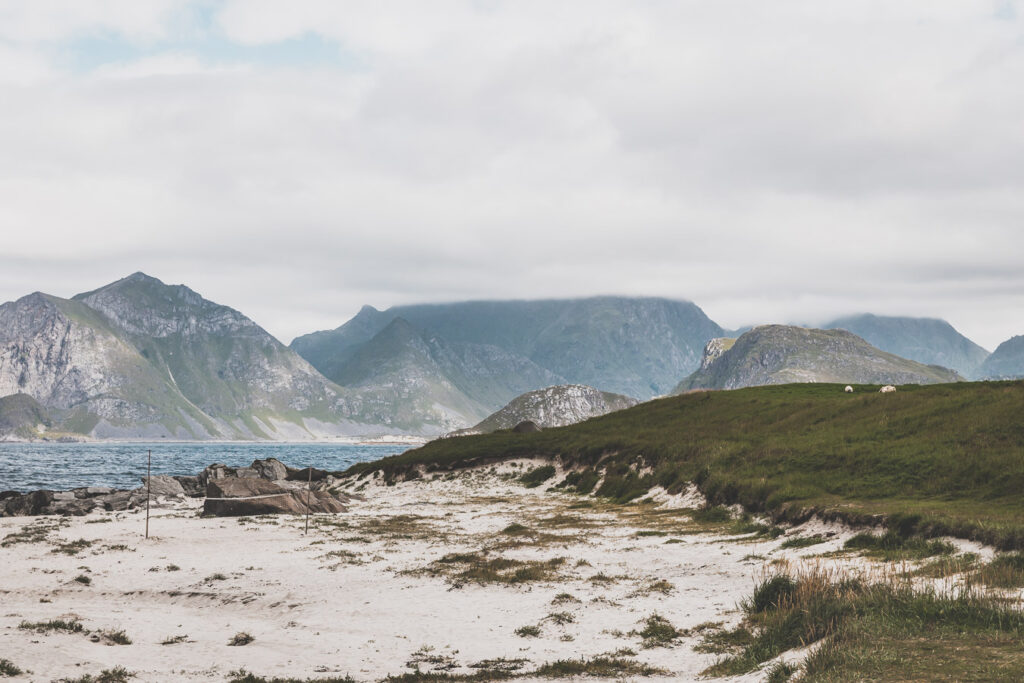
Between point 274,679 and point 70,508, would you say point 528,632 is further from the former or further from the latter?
point 70,508

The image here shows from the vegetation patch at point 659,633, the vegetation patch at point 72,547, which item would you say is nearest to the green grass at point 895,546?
the vegetation patch at point 659,633

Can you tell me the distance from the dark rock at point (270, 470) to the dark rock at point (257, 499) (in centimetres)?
4455

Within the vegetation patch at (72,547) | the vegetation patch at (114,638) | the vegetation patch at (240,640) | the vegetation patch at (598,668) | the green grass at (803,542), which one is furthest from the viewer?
the vegetation patch at (72,547)

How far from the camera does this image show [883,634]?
15031mm

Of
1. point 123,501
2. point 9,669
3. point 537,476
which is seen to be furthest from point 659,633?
point 537,476

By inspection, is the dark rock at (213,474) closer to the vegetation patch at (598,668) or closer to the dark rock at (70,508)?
the dark rock at (70,508)

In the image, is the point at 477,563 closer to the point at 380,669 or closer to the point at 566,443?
the point at 380,669

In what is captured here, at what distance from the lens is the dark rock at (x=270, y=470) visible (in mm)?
107125

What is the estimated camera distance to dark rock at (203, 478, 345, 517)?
5609 centimetres

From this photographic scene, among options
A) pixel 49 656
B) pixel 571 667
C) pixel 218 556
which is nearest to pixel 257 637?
pixel 49 656

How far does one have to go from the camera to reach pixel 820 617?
16828mm

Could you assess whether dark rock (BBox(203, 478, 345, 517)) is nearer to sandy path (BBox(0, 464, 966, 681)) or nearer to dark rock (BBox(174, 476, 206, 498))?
sandy path (BBox(0, 464, 966, 681))

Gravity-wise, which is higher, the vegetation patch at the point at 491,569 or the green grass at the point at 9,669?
the green grass at the point at 9,669

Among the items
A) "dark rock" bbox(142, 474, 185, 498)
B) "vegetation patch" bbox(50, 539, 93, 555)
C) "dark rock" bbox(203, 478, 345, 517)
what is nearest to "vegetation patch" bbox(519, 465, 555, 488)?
"dark rock" bbox(203, 478, 345, 517)
